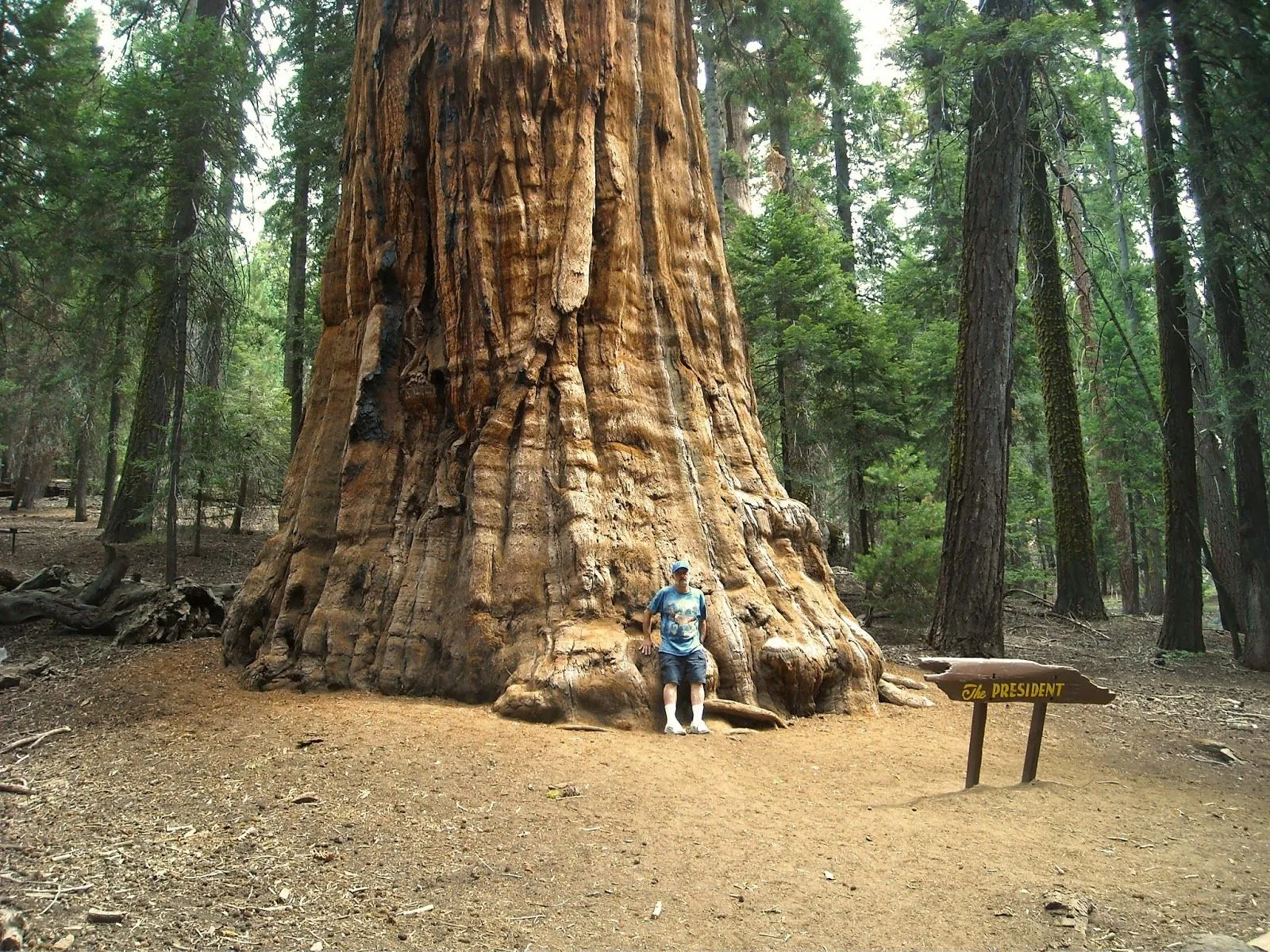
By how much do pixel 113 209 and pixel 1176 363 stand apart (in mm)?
15720

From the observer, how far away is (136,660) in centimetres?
945

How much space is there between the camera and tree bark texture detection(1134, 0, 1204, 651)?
465 inches

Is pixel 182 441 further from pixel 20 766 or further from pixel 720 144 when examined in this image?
pixel 720 144

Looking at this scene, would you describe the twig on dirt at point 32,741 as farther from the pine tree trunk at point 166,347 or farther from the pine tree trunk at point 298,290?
the pine tree trunk at point 298,290

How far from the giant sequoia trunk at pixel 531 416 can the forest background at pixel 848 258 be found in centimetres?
364

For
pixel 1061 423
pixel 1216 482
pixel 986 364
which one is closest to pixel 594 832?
pixel 986 364

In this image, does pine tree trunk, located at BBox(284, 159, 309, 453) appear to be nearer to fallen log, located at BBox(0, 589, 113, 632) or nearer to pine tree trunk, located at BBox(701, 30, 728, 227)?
fallen log, located at BBox(0, 589, 113, 632)

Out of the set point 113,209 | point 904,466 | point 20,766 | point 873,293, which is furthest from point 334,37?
point 873,293

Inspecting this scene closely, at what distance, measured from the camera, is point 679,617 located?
6.80 metres

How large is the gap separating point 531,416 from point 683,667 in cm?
Answer: 274

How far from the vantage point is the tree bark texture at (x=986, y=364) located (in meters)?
10.2

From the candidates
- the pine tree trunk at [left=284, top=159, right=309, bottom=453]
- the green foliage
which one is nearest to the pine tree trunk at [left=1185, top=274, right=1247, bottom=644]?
the green foliage

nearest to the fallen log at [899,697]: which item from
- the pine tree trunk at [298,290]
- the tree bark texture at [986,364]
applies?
the tree bark texture at [986,364]

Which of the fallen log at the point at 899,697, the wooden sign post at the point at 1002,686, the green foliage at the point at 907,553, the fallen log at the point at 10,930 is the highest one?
the green foliage at the point at 907,553
